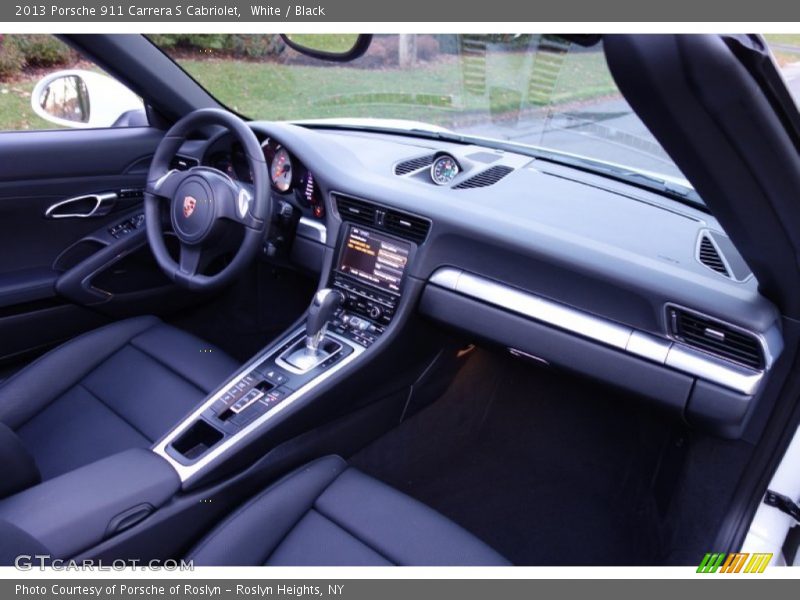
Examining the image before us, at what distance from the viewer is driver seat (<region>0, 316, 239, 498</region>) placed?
Result: 6.11 ft

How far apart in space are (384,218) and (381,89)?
1.14 m

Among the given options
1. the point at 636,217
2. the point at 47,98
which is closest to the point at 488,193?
the point at 636,217

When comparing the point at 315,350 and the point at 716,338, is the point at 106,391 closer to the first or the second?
the point at 315,350

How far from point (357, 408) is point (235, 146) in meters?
1.03

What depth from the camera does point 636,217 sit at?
193 centimetres

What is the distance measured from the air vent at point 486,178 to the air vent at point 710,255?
0.66 m

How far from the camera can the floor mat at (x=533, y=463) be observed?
2.23 m

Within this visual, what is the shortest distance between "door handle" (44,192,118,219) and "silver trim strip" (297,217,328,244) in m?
0.82

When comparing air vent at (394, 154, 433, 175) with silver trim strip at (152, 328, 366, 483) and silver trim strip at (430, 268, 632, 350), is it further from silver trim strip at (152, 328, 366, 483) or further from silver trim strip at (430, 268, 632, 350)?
silver trim strip at (152, 328, 366, 483)

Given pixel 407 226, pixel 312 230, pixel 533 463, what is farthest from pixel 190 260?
pixel 533 463

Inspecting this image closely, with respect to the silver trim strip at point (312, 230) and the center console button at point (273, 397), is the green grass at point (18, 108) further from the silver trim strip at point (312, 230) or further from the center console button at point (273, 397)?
the center console button at point (273, 397)

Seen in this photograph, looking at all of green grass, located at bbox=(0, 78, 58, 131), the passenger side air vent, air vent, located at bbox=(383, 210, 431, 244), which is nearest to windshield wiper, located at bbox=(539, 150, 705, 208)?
the passenger side air vent

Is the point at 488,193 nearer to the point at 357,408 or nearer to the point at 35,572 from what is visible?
the point at 357,408

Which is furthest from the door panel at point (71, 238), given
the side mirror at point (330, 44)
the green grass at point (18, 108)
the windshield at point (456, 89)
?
the side mirror at point (330, 44)
